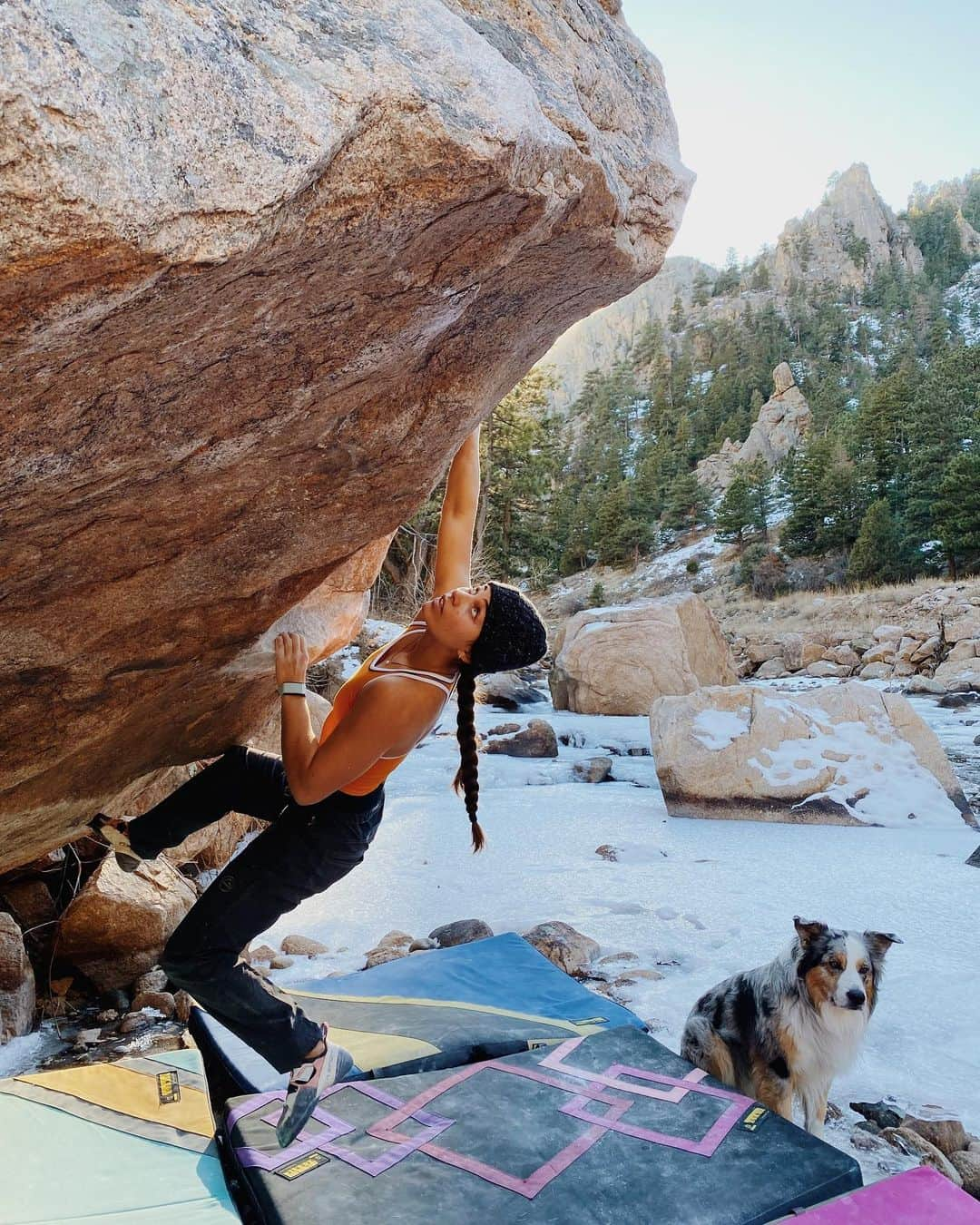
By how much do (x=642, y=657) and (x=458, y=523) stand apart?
756 centimetres

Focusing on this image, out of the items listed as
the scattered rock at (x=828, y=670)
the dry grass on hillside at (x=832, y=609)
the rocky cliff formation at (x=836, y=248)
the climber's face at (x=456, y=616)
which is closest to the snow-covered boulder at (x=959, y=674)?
the scattered rock at (x=828, y=670)

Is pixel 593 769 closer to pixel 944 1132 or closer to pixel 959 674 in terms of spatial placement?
pixel 944 1132

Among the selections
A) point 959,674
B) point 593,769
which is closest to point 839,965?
point 593,769

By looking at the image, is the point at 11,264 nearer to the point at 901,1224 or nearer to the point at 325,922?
the point at 901,1224

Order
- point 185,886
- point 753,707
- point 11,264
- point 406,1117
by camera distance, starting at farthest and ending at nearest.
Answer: point 753,707
point 185,886
point 406,1117
point 11,264

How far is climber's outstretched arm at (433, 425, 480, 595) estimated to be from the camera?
2643 millimetres

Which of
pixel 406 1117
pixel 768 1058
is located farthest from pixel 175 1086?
pixel 768 1058

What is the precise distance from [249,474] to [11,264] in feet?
3.18

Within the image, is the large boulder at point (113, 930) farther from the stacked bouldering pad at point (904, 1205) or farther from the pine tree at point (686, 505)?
the pine tree at point (686, 505)

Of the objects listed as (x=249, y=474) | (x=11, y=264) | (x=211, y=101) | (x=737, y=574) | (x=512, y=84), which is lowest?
(x=737, y=574)

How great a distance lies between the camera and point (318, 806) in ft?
7.19

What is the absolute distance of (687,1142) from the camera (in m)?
2.12

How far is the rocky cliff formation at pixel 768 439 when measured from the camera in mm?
40500

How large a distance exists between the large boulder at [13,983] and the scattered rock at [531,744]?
518 cm
